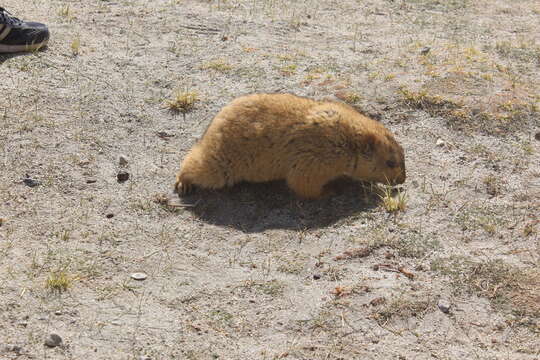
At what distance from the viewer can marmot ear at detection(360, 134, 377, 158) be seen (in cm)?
703

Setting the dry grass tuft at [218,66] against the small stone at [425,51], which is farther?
the small stone at [425,51]

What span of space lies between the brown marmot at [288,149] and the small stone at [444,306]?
199 centimetres

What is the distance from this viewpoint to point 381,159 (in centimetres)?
705

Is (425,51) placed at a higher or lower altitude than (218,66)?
higher

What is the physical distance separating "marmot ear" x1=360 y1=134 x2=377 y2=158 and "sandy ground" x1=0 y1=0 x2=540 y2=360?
0.40 meters

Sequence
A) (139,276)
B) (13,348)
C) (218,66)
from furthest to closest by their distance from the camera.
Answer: (218,66)
(139,276)
(13,348)

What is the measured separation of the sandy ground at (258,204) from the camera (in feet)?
16.7

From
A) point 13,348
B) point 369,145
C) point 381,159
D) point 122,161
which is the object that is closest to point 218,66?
point 122,161

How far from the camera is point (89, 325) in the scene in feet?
16.3

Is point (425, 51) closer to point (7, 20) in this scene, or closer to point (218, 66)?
point (218, 66)

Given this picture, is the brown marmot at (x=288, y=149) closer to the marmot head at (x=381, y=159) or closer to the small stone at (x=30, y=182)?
the marmot head at (x=381, y=159)

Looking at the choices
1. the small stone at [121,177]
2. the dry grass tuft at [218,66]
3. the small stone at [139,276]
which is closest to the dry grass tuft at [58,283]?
the small stone at [139,276]

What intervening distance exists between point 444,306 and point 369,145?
2.23m

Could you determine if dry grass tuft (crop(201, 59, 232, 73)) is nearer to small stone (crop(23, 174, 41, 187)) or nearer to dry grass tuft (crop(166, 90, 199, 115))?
dry grass tuft (crop(166, 90, 199, 115))
